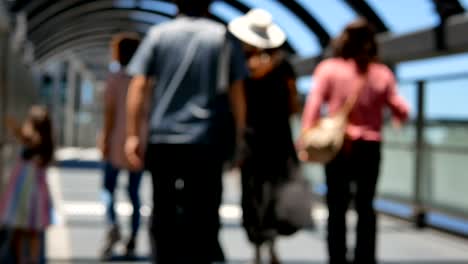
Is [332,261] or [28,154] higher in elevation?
[28,154]

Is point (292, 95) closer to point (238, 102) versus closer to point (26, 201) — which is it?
point (238, 102)

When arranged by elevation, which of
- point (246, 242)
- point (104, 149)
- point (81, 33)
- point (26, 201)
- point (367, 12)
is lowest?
point (246, 242)

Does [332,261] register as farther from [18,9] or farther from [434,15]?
[18,9]

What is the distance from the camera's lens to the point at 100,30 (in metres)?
25.1

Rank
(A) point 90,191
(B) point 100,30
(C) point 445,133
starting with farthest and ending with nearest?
(B) point 100,30
(A) point 90,191
(C) point 445,133

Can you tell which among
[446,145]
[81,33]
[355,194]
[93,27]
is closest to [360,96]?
[355,194]

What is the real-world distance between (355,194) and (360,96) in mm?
551

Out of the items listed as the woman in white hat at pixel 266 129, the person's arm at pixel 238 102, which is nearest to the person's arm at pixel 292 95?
the woman in white hat at pixel 266 129

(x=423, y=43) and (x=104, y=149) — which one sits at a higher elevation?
(x=423, y=43)

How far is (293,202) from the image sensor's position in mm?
5332

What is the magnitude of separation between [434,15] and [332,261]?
3987 millimetres

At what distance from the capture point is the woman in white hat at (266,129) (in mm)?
5071

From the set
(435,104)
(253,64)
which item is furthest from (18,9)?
(253,64)

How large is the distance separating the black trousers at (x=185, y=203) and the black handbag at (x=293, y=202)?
1363 mm
